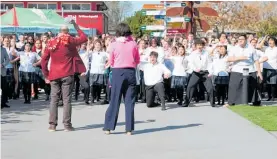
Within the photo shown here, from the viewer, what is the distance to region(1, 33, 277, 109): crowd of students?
14.0 metres

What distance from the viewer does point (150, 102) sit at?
45.9ft

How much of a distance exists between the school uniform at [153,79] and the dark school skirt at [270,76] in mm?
3330

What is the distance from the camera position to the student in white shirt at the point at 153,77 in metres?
14.0

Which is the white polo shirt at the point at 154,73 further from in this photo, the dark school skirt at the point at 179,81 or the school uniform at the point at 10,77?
the school uniform at the point at 10,77

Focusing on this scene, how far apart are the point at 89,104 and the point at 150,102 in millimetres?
1801

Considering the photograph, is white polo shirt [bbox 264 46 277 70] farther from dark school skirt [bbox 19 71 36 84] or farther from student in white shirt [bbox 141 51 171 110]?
dark school skirt [bbox 19 71 36 84]

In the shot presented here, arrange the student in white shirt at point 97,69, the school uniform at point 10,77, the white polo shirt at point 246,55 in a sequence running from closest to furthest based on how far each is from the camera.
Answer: the white polo shirt at point 246,55, the school uniform at point 10,77, the student in white shirt at point 97,69

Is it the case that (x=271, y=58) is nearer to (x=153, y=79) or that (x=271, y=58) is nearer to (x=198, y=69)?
(x=198, y=69)

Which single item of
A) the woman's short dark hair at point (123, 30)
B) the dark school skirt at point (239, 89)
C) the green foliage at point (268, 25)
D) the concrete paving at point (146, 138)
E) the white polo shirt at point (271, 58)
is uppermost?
the green foliage at point (268, 25)

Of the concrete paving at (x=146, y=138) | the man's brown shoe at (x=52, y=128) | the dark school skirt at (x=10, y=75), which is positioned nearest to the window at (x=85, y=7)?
the dark school skirt at (x=10, y=75)

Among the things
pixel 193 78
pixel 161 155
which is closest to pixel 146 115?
pixel 193 78

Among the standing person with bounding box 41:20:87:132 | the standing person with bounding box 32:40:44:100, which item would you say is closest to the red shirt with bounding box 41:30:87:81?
the standing person with bounding box 41:20:87:132

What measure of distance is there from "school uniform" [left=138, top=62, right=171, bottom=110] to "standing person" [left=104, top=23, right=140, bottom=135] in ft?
14.2

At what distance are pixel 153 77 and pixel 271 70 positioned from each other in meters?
3.80
